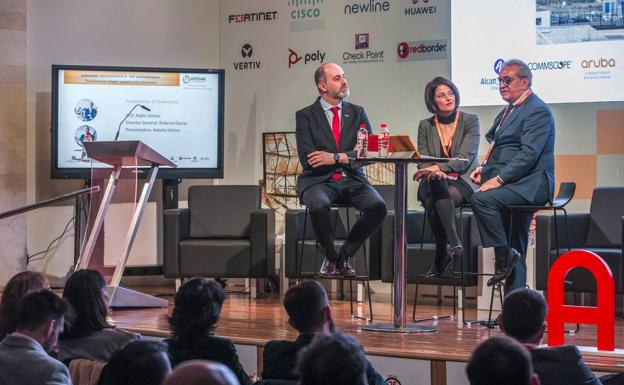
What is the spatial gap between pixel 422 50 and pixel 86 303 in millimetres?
4842

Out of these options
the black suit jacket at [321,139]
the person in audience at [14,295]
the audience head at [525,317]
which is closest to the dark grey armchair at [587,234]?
the black suit jacket at [321,139]

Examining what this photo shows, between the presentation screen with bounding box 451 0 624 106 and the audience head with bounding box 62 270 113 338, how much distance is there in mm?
4387

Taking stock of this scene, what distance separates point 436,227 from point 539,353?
104 inches

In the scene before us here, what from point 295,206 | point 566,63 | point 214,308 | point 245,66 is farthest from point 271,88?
point 214,308

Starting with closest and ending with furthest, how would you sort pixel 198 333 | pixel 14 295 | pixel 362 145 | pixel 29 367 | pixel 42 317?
pixel 29 367 → pixel 42 317 → pixel 198 333 → pixel 14 295 → pixel 362 145

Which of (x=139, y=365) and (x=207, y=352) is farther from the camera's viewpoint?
(x=207, y=352)

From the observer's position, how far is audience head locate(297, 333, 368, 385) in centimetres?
201

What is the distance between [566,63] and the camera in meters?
6.99

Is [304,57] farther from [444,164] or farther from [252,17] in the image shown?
[444,164]

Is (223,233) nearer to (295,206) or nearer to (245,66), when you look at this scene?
(295,206)

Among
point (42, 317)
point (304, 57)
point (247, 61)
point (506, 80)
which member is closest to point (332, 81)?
point (506, 80)

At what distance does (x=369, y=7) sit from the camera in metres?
8.08

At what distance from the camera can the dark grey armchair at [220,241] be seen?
7.48 metres

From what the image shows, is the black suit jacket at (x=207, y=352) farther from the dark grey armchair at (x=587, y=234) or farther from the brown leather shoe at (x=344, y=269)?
the dark grey armchair at (x=587, y=234)
